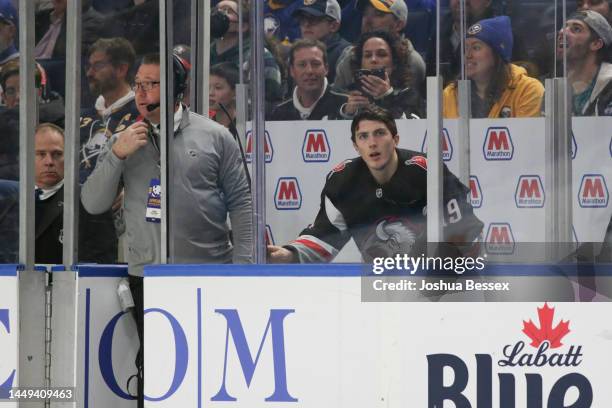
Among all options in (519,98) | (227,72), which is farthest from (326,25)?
(519,98)

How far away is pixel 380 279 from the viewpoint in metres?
4.15

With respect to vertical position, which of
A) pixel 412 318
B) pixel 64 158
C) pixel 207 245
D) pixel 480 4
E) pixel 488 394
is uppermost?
pixel 480 4

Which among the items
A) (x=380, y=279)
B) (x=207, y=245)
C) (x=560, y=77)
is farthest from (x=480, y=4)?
(x=207, y=245)

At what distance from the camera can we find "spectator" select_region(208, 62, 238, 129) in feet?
14.8

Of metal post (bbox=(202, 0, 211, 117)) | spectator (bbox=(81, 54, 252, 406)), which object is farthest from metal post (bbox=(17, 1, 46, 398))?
metal post (bbox=(202, 0, 211, 117))

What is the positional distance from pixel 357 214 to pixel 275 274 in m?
0.43

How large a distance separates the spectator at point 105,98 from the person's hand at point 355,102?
41.9 inches

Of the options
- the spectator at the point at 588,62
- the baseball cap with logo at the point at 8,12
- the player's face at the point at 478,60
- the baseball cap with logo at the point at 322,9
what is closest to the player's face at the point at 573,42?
the spectator at the point at 588,62

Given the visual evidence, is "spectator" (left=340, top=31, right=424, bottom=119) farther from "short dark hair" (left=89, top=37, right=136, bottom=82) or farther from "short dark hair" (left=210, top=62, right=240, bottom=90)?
"short dark hair" (left=89, top=37, right=136, bottom=82)

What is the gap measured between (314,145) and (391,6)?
0.57 metres

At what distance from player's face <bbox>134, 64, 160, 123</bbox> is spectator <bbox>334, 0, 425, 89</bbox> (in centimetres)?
91

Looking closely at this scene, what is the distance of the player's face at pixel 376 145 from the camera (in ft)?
13.3

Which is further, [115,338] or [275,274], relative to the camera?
[115,338]

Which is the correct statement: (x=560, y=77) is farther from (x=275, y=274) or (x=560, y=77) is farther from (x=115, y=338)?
(x=115, y=338)
